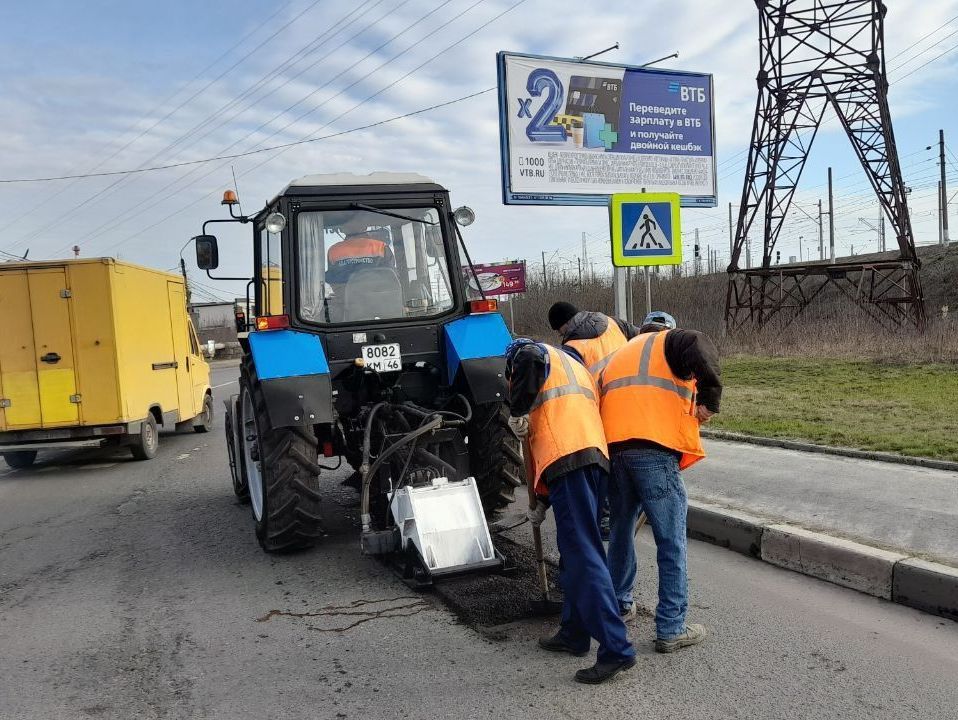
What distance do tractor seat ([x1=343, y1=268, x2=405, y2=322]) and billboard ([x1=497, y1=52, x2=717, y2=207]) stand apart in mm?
6655

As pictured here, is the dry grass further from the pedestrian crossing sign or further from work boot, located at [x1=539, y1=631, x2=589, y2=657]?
work boot, located at [x1=539, y1=631, x2=589, y2=657]

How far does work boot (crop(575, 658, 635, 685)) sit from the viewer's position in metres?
3.80

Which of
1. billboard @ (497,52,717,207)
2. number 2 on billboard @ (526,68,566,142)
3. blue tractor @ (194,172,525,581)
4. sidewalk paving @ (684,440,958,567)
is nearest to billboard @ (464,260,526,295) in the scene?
billboard @ (497,52,717,207)

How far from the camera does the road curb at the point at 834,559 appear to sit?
455 cm

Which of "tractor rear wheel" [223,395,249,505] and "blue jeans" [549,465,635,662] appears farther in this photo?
"tractor rear wheel" [223,395,249,505]

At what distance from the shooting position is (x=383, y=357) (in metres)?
6.31

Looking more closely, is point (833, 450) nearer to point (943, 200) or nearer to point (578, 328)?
point (578, 328)

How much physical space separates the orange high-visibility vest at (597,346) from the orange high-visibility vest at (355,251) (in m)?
1.96

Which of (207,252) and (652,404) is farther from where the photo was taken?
(207,252)

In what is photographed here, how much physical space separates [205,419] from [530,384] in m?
11.7

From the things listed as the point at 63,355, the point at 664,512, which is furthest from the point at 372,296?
the point at 63,355

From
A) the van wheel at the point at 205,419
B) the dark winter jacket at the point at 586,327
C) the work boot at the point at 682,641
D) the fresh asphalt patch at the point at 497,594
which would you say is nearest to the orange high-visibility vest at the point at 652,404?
the dark winter jacket at the point at 586,327

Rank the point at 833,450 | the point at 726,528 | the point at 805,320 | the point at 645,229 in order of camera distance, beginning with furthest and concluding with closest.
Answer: the point at 805,320 → the point at 645,229 → the point at 833,450 → the point at 726,528

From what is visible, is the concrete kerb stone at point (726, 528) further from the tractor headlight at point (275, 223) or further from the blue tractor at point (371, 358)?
the tractor headlight at point (275, 223)
